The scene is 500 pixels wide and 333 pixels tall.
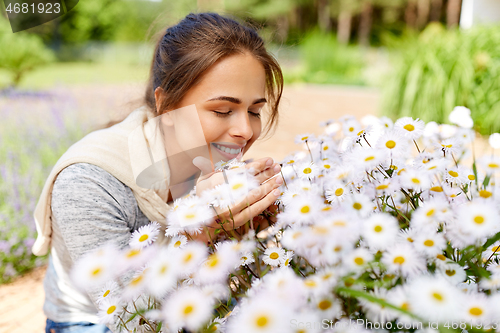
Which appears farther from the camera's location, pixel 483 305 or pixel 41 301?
pixel 41 301

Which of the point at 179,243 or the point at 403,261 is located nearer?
the point at 403,261

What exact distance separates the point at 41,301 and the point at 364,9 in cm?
2876

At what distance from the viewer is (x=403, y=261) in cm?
51

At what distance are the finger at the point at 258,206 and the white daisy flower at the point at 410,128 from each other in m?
0.32

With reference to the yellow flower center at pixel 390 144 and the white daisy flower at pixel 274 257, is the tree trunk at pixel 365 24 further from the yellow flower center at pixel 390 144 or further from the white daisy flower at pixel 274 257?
the white daisy flower at pixel 274 257

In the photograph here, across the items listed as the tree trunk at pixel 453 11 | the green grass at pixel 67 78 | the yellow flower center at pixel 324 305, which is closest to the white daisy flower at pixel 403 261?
the yellow flower center at pixel 324 305

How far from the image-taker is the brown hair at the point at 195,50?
4.23 ft

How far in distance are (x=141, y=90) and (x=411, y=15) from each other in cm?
3017

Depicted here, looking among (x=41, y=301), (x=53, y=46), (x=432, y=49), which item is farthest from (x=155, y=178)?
(x=53, y=46)

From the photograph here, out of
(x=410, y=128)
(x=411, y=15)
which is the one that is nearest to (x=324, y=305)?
(x=410, y=128)

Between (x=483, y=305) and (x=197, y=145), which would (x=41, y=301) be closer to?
(x=197, y=145)

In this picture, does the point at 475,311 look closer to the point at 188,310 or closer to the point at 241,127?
the point at 188,310

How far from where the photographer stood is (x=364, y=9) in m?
26.1

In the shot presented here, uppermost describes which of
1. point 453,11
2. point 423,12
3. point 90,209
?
point 90,209
